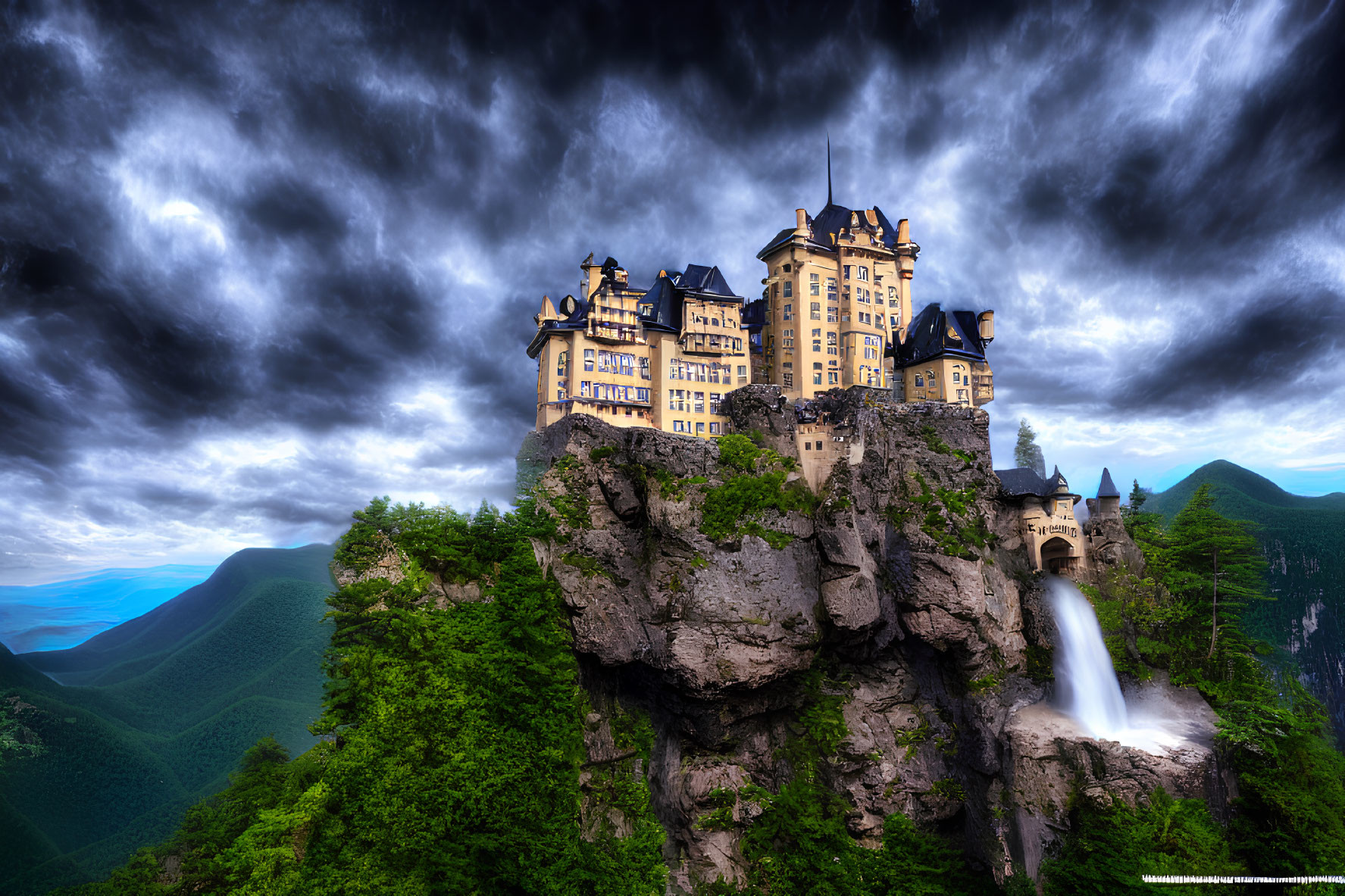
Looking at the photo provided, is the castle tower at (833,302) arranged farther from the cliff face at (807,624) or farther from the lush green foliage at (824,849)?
the lush green foliage at (824,849)

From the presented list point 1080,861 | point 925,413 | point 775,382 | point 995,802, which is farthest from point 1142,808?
point 775,382

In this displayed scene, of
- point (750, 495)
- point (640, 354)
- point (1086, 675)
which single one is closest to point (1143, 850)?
point (1086, 675)

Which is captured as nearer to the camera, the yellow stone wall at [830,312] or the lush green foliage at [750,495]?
the lush green foliage at [750,495]

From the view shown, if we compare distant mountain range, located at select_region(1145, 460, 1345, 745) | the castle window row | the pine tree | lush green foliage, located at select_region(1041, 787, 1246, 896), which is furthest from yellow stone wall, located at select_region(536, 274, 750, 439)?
distant mountain range, located at select_region(1145, 460, 1345, 745)

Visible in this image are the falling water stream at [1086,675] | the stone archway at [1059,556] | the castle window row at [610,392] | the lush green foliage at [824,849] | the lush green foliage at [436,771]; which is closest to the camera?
the lush green foliage at [436,771]

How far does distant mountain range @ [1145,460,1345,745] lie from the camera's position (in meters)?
54.7

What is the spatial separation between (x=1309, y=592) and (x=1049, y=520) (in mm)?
47917

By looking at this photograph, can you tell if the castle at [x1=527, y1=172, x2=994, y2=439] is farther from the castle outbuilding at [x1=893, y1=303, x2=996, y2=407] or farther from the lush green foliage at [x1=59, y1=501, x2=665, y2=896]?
the lush green foliage at [x1=59, y1=501, x2=665, y2=896]

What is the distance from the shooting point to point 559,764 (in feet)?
90.6

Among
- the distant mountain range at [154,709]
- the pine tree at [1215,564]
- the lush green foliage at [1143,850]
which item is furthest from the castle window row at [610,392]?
the pine tree at [1215,564]

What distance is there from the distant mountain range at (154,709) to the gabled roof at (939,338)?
50253mm

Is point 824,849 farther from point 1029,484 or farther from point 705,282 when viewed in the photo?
point 705,282

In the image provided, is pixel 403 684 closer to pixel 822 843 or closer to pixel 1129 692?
pixel 822 843

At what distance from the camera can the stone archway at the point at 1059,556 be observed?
38344 millimetres
